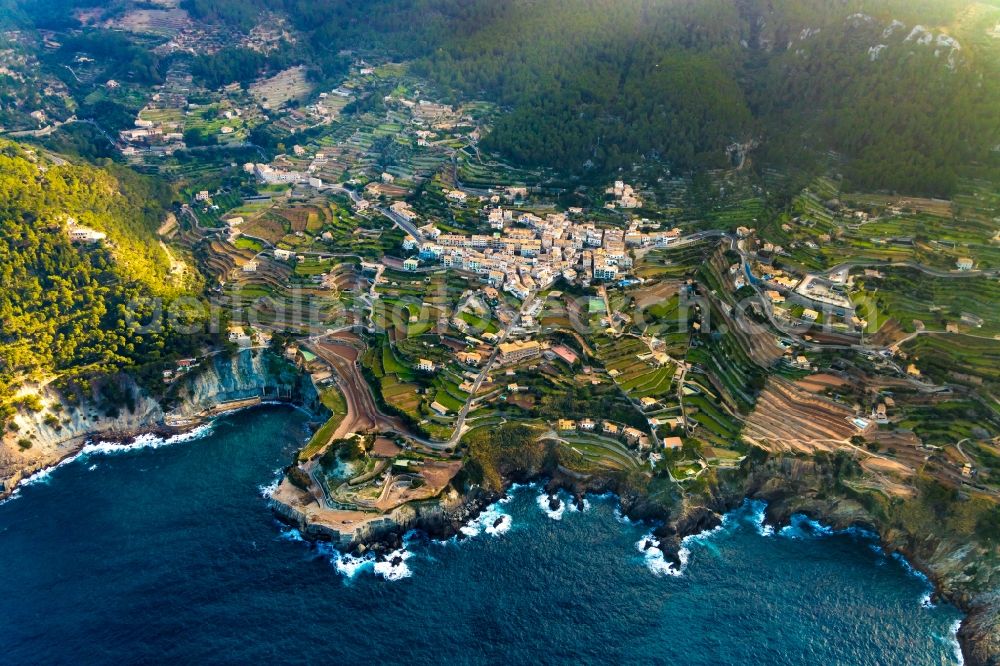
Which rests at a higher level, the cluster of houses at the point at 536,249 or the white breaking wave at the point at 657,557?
the cluster of houses at the point at 536,249

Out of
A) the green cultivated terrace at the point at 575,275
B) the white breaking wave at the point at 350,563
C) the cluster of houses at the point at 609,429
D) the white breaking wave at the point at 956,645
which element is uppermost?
the green cultivated terrace at the point at 575,275

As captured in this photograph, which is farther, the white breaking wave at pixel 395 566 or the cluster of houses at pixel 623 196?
the cluster of houses at pixel 623 196

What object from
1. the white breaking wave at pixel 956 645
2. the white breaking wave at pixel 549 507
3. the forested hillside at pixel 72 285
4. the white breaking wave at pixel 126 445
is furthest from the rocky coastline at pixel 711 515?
the forested hillside at pixel 72 285

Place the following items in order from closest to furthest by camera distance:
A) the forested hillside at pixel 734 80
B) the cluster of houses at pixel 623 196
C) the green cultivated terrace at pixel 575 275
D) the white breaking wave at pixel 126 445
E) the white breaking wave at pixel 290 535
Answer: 1. the white breaking wave at pixel 290 535
2. the green cultivated terrace at pixel 575 275
3. the white breaking wave at pixel 126 445
4. the forested hillside at pixel 734 80
5. the cluster of houses at pixel 623 196

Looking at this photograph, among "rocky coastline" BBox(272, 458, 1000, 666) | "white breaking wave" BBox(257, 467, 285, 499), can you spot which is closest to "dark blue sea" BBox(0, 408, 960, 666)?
"rocky coastline" BBox(272, 458, 1000, 666)

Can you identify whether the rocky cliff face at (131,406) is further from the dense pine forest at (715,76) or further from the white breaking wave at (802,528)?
the dense pine forest at (715,76)

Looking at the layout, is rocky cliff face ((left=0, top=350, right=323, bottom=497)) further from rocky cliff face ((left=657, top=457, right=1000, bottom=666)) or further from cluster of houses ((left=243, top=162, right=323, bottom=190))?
cluster of houses ((left=243, top=162, right=323, bottom=190))
